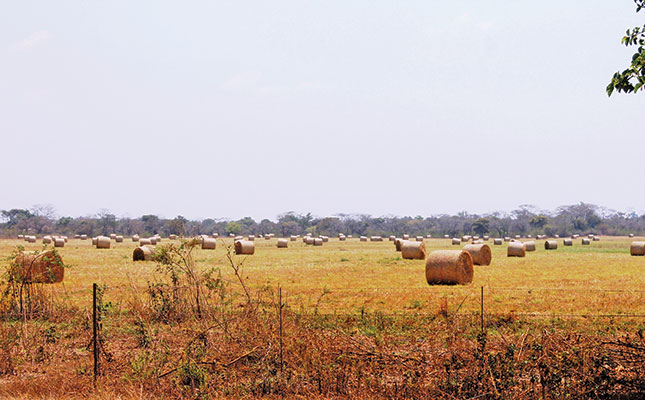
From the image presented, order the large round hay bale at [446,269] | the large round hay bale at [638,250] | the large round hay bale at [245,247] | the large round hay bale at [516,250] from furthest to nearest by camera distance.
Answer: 1. the large round hay bale at [245,247]
2. the large round hay bale at [638,250]
3. the large round hay bale at [516,250]
4. the large round hay bale at [446,269]

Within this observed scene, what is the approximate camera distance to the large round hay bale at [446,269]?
78.8 feet

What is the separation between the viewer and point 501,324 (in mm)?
14070

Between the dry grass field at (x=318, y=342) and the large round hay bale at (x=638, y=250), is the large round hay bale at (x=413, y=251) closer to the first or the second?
the large round hay bale at (x=638, y=250)

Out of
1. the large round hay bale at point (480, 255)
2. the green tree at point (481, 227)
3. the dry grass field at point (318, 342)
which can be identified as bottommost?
the dry grass field at point (318, 342)

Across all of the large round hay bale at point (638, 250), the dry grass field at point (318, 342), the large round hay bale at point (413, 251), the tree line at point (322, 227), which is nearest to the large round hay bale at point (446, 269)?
the dry grass field at point (318, 342)

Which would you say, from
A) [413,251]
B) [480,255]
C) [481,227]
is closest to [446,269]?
[480,255]

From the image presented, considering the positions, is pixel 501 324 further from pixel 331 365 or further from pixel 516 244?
pixel 516 244

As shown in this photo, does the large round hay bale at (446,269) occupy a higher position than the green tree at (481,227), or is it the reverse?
the green tree at (481,227)

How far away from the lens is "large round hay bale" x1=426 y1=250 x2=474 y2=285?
78.8 feet

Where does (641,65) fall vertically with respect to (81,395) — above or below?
above

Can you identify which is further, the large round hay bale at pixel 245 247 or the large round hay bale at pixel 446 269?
the large round hay bale at pixel 245 247

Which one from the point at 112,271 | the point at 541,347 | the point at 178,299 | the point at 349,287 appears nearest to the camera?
the point at 541,347


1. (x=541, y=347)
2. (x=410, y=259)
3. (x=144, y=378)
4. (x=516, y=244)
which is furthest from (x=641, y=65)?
(x=516, y=244)

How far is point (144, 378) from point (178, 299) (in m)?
4.59
